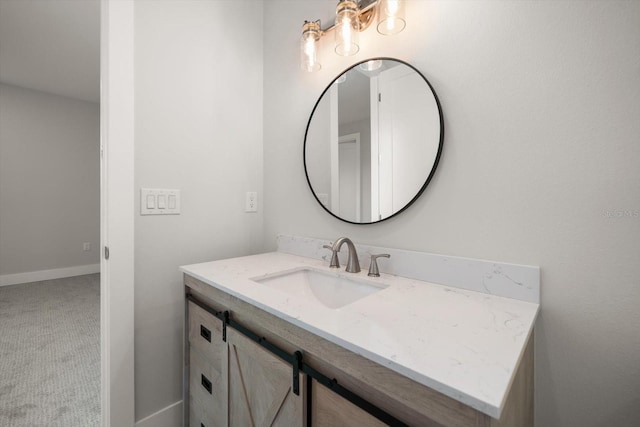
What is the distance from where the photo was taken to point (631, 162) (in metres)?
0.68

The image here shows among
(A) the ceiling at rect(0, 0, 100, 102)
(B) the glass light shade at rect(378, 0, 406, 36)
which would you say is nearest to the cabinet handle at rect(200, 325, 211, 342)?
(B) the glass light shade at rect(378, 0, 406, 36)

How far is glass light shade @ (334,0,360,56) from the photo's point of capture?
44.6 inches

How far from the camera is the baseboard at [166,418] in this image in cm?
126

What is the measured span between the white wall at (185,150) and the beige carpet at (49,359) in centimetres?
58

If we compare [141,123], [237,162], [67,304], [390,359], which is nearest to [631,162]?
[390,359]

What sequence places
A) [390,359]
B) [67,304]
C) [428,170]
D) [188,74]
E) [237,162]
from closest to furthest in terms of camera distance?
[390,359], [428,170], [188,74], [237,162], [67,304]

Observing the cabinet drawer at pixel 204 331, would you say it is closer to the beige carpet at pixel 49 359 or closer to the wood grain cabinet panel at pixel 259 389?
the wood grain cabinet panel at pixel 259 389

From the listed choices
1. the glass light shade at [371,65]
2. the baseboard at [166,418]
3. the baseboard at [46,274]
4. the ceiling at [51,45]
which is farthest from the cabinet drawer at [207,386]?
the baseboard at [46,274]

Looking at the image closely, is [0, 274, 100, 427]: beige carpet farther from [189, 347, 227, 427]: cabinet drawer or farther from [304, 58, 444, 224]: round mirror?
[304, 58, 444, 224]: round mirror

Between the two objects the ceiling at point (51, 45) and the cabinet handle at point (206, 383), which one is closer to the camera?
the cabinet handle at point (206, 383)

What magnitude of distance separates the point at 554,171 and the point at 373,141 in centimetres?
64

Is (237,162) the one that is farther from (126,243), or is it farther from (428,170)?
(428,170)

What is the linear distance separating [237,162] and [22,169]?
4.12 metres

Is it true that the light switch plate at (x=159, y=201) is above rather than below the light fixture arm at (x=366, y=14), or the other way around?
below
